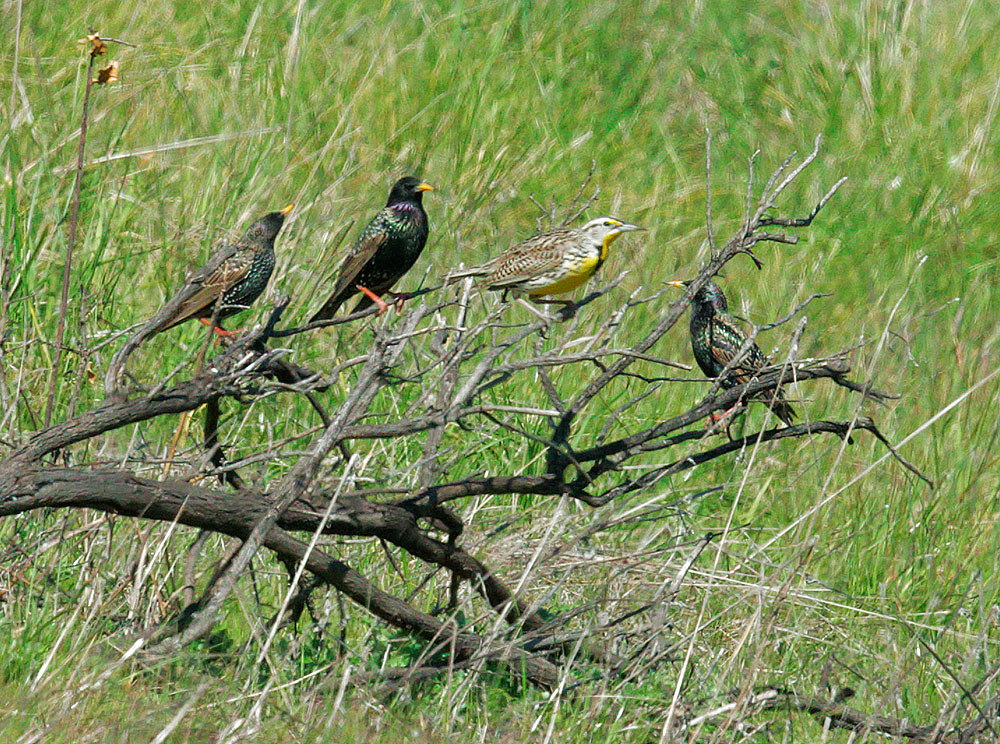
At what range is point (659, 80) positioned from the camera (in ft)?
28.2

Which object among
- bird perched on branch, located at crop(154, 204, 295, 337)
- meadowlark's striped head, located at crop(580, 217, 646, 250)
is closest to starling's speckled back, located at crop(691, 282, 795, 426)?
meadowlark's striped head, located at crop(580, 217, 646, 250)

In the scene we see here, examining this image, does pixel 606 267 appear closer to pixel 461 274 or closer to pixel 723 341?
pixel 723 341

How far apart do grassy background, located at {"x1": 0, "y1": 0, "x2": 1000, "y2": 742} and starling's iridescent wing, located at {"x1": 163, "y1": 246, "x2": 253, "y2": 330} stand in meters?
0.38

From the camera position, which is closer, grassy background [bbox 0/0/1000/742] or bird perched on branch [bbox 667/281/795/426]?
grassy background [bbox 0/0/1000/742]

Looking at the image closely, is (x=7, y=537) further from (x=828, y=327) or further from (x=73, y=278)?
(x=828, y=327)

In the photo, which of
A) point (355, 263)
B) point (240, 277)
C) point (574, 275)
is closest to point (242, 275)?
point (240, 277)

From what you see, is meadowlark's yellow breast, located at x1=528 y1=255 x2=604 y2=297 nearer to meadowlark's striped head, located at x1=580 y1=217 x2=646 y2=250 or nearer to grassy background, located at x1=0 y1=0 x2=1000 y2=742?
meadowlark's striped head, located at x1=580 y1=217 x2=646 y2=250

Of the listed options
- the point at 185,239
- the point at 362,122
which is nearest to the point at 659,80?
the point at 362,122

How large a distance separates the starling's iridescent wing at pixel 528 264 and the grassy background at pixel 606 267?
63 centimetres

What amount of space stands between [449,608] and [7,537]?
1317mm

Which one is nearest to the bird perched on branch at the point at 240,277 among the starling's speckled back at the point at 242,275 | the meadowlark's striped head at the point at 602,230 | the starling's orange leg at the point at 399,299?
the starling's speckled back at the point at 242,275

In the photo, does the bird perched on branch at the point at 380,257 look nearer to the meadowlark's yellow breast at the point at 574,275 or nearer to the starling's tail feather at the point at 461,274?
the starling's tail feather at the point at 461,274

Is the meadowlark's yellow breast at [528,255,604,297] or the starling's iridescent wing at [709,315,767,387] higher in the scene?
the meadowlark's yellow breast at [528,255,604,297]

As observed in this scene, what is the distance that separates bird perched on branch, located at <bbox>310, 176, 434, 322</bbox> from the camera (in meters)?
5.04
